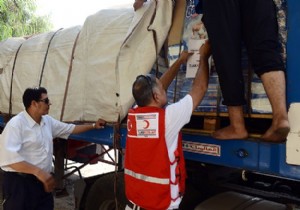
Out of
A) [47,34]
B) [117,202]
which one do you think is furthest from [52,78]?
[117,202]

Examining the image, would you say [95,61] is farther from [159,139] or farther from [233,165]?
[233,165]

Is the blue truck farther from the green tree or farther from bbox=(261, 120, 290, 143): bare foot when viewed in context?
the green tree

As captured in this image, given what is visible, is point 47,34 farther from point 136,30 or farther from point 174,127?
point 174,127

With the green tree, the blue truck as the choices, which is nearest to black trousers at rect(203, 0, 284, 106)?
the blue truck

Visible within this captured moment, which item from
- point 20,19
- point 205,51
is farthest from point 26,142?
point 20,19

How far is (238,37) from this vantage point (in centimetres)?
215

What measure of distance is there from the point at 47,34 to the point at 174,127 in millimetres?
3093

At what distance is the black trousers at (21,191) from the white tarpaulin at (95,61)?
791 mm

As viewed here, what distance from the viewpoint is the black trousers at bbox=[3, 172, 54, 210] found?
10.3 feet

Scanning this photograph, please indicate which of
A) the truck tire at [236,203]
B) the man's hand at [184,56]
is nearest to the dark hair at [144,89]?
the man's hand at [184,56]

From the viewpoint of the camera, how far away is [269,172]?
202cm

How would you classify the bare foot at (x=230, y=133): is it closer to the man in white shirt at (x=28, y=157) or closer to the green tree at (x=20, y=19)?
the man in white shirt at (x=28, y=157)

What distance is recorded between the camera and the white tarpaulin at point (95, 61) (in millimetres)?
2891

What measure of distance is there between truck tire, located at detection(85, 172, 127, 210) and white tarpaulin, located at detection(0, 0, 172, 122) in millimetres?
584
